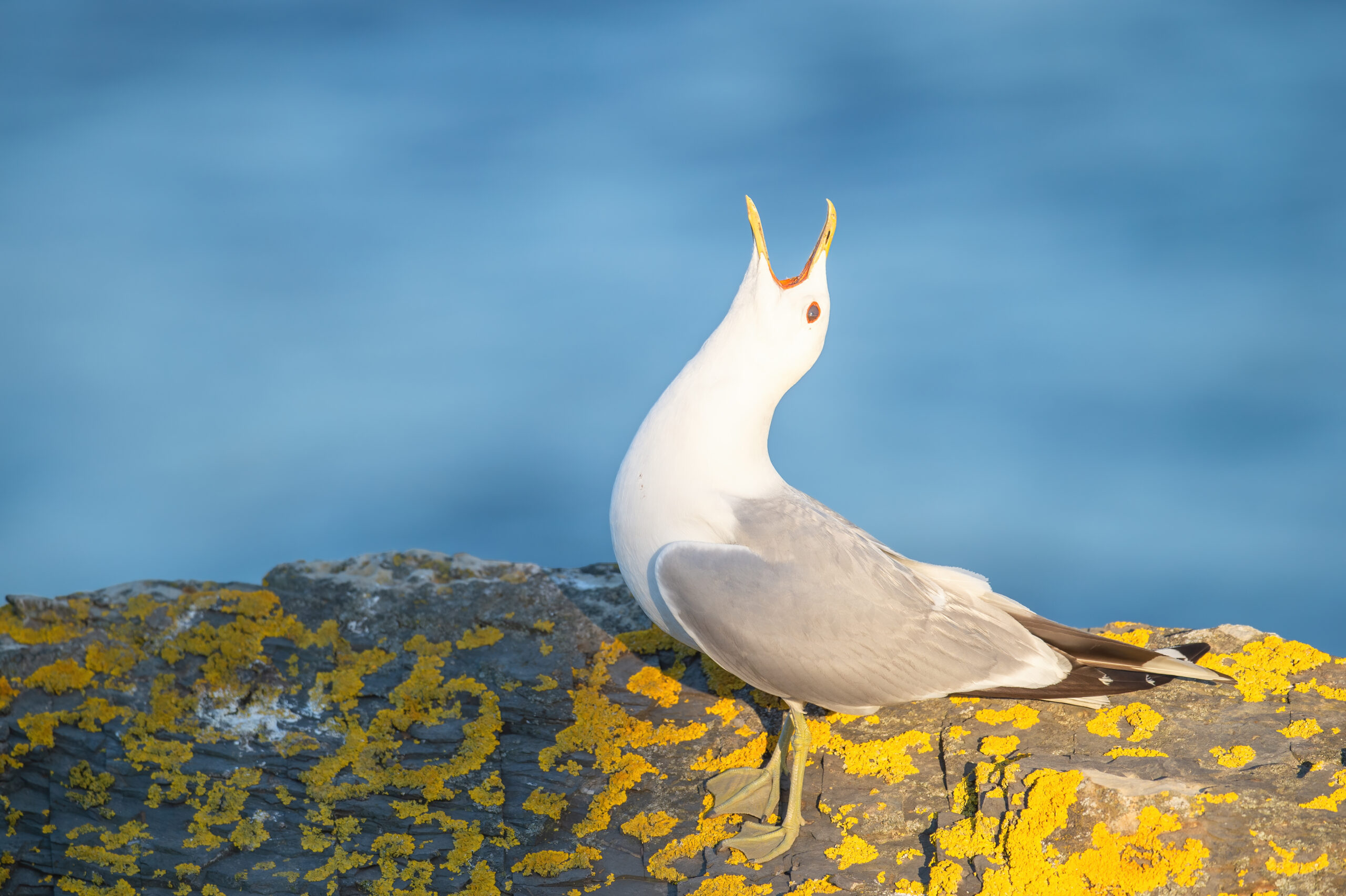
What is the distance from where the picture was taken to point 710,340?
4.91 m

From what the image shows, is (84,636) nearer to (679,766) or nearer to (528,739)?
(528,739)

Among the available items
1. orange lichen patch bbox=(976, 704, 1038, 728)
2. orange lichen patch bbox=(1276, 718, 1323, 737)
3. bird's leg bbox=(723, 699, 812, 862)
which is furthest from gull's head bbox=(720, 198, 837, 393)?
orange lichen patch bbox=(1276, 718, 1323, 737)

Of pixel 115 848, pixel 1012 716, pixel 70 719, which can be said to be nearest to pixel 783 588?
pixel 1012 716

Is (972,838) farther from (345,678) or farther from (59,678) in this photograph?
(59,678)

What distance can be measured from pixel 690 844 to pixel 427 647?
1.99m

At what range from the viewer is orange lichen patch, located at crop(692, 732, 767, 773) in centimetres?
494

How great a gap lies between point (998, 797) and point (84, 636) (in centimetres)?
473


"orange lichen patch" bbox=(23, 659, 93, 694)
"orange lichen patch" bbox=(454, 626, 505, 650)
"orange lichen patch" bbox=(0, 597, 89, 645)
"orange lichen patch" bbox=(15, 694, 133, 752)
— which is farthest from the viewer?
"orange lichen patch" bbox=(454, 626, 505, 650)

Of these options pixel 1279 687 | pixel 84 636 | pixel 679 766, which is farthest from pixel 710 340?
pixel 84 636

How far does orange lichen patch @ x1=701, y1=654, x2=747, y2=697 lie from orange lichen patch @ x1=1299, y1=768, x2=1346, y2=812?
2457 mm

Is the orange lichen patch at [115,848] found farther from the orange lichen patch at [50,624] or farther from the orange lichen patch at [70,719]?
the orange lichen patch at [50,624]

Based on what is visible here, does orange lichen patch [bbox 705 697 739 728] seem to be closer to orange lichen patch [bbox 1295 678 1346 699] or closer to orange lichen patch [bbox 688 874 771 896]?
orange lichen patch [bbox 688 874 771 896]

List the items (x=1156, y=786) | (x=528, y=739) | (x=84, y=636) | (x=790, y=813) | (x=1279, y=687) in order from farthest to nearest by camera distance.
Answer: (x=84, y=636) < (x=528, y=739) < (x=1279, y=687) < (x=790, y=813) < (x=1156, y=786)

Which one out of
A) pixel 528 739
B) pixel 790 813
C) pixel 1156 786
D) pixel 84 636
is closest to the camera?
pixel 1156 786
